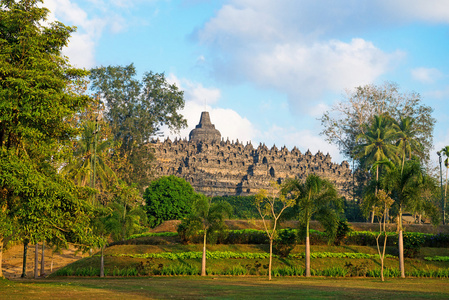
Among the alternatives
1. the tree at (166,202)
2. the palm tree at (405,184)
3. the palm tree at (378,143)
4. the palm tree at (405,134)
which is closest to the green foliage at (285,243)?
the palm tree at (405,184)

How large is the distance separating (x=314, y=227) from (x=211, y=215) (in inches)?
435

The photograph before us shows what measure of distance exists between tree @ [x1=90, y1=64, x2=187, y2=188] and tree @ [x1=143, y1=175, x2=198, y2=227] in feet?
14.3

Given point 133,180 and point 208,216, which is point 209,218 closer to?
point 208,216

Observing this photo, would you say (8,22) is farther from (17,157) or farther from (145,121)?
(145,121)

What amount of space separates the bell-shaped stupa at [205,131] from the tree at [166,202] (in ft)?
231

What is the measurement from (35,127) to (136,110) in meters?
39.2

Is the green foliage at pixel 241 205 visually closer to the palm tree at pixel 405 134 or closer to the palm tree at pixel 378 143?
the palm tree at pixel 378 143

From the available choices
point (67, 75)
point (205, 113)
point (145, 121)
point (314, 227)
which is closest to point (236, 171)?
point (205, 113)

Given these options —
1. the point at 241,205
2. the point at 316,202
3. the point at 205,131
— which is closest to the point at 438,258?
the point at 316,202

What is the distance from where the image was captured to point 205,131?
124 m

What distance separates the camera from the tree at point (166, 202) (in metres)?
50.7

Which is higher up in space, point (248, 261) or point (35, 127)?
point (35, 127)

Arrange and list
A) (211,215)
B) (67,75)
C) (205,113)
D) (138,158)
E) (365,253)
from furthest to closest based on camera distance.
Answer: (205,113)
(138,158)
(365,253)
(211,215)
(67,75)

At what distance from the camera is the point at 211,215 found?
31609mm
